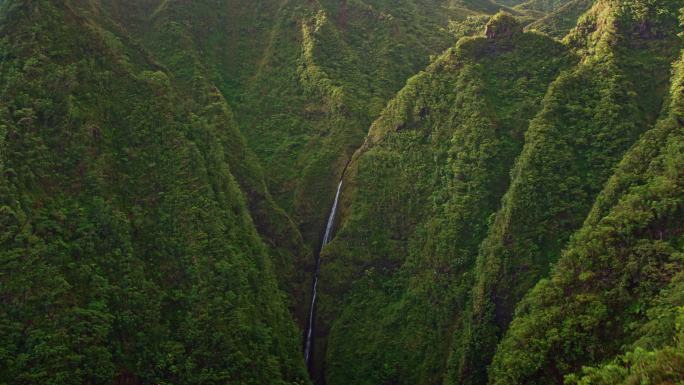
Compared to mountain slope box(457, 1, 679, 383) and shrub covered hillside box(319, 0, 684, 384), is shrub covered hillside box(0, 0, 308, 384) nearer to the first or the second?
shrub covered hillside box(319, 0, 684, 384)

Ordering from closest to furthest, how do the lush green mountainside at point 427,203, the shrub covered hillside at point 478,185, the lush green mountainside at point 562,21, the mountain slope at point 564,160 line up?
the mountain slope at point 564,160
the shrub covered hillside at point 478,185
the lush green mountainside at point 427,203
the lush green mountainside at point 562,21

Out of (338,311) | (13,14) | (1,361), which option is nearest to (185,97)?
(13,14)

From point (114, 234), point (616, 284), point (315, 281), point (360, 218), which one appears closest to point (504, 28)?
point (360, 218)

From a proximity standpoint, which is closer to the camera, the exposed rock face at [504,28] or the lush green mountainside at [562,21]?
the exposed rock face at [504,28]

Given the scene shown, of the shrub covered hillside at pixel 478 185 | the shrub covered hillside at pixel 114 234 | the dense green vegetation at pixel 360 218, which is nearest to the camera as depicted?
the dense green vegetation at pixel 360 218

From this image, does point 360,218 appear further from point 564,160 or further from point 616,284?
point 616,284

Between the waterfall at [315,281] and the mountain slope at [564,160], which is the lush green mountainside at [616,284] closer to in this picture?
the mountain slope at [564,160]

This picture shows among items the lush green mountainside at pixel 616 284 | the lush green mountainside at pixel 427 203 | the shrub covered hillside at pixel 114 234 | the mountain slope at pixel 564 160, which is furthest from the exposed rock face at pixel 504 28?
the shrub covered hillside at pixel 114 234
